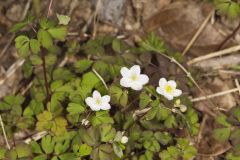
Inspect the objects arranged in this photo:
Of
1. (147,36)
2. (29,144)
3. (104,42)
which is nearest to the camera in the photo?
(29,144)

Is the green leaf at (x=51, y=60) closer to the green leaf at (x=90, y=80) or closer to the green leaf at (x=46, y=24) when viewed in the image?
the green leaf at (x=90, y=80)

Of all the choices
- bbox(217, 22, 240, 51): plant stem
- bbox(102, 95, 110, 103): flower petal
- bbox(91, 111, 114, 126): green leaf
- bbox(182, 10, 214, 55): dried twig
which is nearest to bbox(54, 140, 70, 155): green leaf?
bbox(91, 111, 114, 126): green leaf

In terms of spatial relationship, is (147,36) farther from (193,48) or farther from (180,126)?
(180,126)

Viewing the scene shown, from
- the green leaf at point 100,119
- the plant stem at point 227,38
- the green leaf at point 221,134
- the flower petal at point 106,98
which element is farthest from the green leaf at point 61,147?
the plant stem at point 227,38

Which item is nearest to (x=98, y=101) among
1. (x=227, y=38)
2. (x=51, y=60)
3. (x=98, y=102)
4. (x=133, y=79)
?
(x=98, y=102)

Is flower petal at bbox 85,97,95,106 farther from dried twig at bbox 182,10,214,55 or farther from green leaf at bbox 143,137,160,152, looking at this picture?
dried twig at bbox 182,10,214,55

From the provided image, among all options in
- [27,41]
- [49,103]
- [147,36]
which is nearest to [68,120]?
[49,103]
